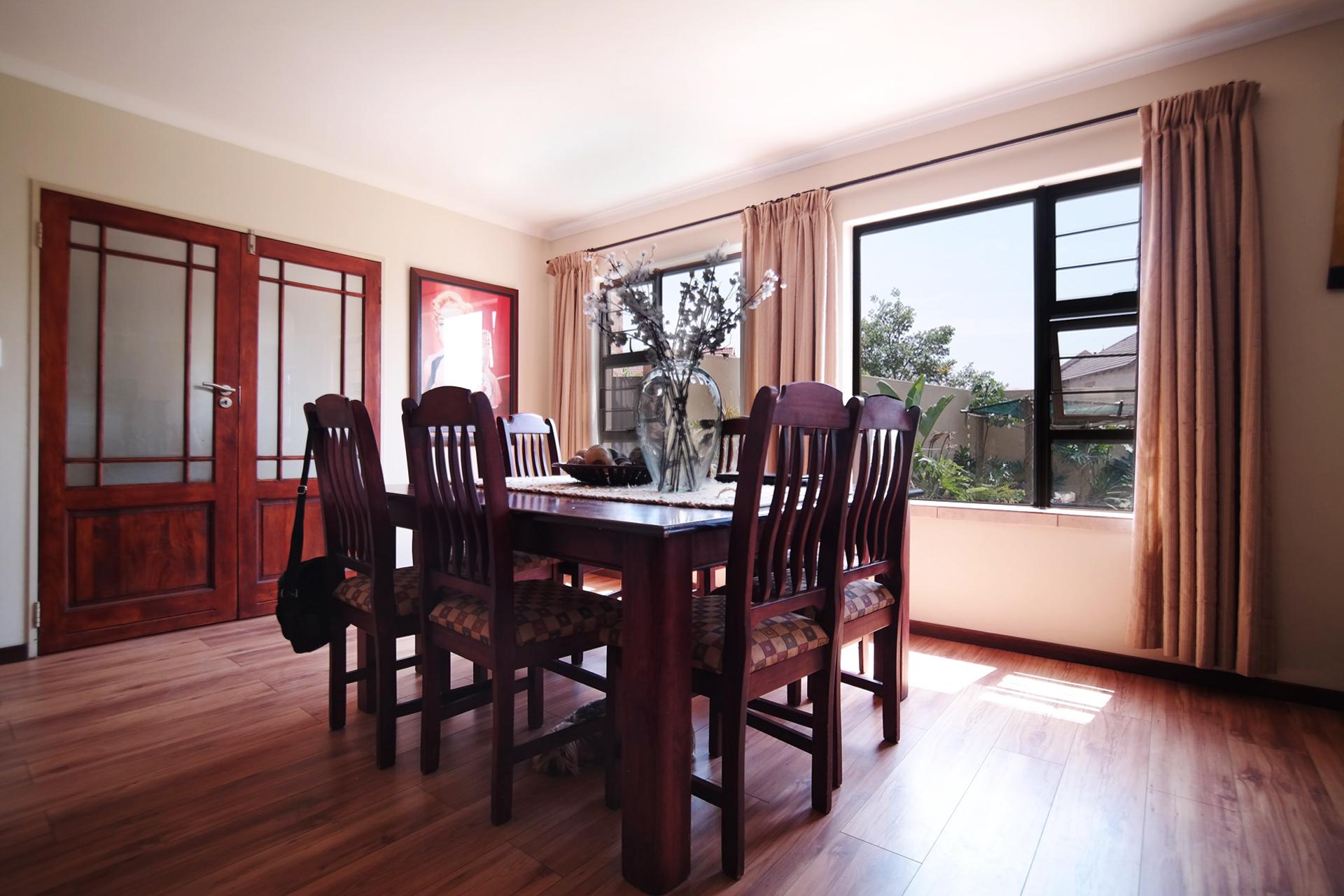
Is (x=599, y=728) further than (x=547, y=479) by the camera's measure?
No

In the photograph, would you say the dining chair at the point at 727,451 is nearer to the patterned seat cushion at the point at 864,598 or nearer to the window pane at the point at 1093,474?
the patterned seat cushion at the point at 864,598

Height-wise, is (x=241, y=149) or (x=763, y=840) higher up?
(x=241, y=149)

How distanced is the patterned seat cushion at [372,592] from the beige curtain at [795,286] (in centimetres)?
225

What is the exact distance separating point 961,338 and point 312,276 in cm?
362

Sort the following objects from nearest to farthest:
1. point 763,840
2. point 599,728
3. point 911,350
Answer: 1. point 763,840
2. point 599,728
3. point 911,350

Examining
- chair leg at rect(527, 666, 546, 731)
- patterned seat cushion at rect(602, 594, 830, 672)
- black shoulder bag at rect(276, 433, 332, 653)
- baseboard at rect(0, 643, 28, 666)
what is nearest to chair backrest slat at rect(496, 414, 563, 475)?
black shoulder bag at rect(276, 433, 332, 653)

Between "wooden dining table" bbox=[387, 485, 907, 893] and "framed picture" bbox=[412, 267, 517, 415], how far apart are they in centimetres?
294

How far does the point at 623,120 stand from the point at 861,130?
1230 millimetres

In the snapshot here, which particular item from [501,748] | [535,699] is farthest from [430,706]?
[535,699]

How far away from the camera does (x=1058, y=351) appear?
306 cm

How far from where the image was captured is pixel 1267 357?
245cm

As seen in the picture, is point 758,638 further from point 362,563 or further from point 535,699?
point 362,563

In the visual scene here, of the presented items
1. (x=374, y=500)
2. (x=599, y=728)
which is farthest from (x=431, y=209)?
(x=599, y=728)

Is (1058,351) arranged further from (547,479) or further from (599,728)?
(599,728)
